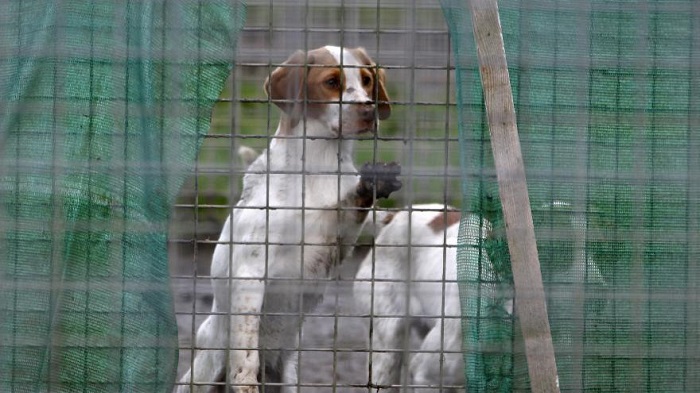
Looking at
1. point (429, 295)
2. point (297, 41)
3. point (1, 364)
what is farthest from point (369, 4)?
point (429, 295)

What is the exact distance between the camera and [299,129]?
180 inches

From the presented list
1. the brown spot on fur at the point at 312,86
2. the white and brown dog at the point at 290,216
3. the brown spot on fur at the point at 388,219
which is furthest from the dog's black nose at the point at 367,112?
the brown spot on fur at the point at 388,219

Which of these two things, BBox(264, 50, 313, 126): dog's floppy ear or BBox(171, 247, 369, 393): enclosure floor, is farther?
BBox(171, 247, 369, 393): enclosure floor

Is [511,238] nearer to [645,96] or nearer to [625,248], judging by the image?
[625,248]

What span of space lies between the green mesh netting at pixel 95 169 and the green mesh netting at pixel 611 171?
886mm

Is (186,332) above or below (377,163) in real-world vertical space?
below

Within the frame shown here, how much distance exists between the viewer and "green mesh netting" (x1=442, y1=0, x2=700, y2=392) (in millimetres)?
3219

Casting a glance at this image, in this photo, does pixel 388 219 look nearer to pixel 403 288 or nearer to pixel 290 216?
pixel 403 288

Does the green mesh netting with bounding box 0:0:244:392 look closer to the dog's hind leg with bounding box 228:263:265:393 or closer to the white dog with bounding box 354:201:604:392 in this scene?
the dog's hind leg with bounding box 228:263:265:393

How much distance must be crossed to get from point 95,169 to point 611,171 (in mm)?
1606

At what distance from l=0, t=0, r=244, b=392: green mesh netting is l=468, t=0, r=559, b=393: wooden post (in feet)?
2.71

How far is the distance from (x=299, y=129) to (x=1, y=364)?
1819 mm

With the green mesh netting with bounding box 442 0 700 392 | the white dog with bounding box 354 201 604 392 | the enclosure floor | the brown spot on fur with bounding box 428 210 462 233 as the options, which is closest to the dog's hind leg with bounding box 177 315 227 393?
the white dog with bounding box 354 201 604 392

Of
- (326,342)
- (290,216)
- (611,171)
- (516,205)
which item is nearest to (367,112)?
(290,216)
